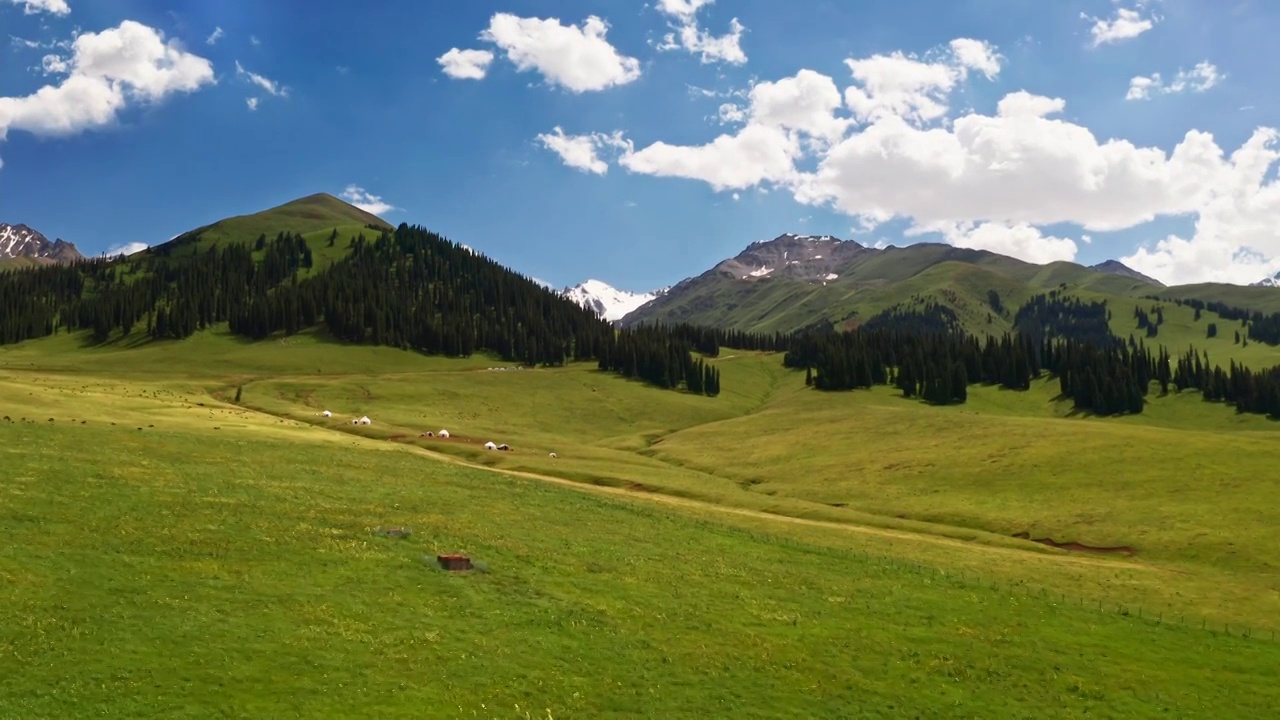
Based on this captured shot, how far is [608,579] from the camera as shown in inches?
1625

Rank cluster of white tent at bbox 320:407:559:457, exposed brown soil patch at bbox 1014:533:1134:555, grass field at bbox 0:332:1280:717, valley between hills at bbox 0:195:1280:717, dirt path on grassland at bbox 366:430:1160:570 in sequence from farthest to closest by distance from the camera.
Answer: cluster of white tent at bbox 320:407:559:457, exposed brown soil patch at bbox 1014:533:1134:555, dirt path on grassland at bbox 366:430:1160:570, valley between hills at bbox 0:195:1280:717, grass field at bbox 0:332:1280:717

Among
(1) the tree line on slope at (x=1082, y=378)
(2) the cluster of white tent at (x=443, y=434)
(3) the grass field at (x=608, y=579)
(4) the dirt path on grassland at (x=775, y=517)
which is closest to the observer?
(3) the grass field at (x=608, y=579)

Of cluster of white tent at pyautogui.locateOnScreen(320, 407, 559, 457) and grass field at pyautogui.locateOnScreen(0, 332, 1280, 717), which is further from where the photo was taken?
cluster of white tent at pyautogui.locateOnScreen(320, 407, 559, 457)

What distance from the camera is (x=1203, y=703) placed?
1284 inches

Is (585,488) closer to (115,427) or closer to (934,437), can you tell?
(115,427)

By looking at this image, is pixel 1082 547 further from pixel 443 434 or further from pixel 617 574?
pixel 443 434

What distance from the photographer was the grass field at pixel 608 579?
92.9ft

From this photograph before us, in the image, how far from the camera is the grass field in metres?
28.3

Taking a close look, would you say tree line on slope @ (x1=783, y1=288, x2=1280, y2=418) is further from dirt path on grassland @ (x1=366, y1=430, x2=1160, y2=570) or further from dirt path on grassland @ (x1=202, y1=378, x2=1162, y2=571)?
dirt path on grassland @ (x1=366, y1=430, x2=1160, y2=570)

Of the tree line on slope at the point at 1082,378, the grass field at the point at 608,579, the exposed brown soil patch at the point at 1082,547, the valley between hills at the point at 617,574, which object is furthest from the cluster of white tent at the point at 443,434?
the tree line on slope at the point at 1082,378

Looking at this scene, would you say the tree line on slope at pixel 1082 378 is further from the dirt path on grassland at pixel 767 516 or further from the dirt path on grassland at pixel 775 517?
the dirt path on grassland at pixel 775 517

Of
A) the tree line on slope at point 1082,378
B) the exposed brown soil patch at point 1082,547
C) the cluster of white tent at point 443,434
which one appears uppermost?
the tree line on slope at point 1082,378

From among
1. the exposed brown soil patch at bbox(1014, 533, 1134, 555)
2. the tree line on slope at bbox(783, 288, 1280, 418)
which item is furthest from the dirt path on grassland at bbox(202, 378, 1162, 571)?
the tree line on slope at bbox(783, 288, 1280, 418)

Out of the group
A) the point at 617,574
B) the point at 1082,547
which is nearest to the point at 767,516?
the point at 1082,547
